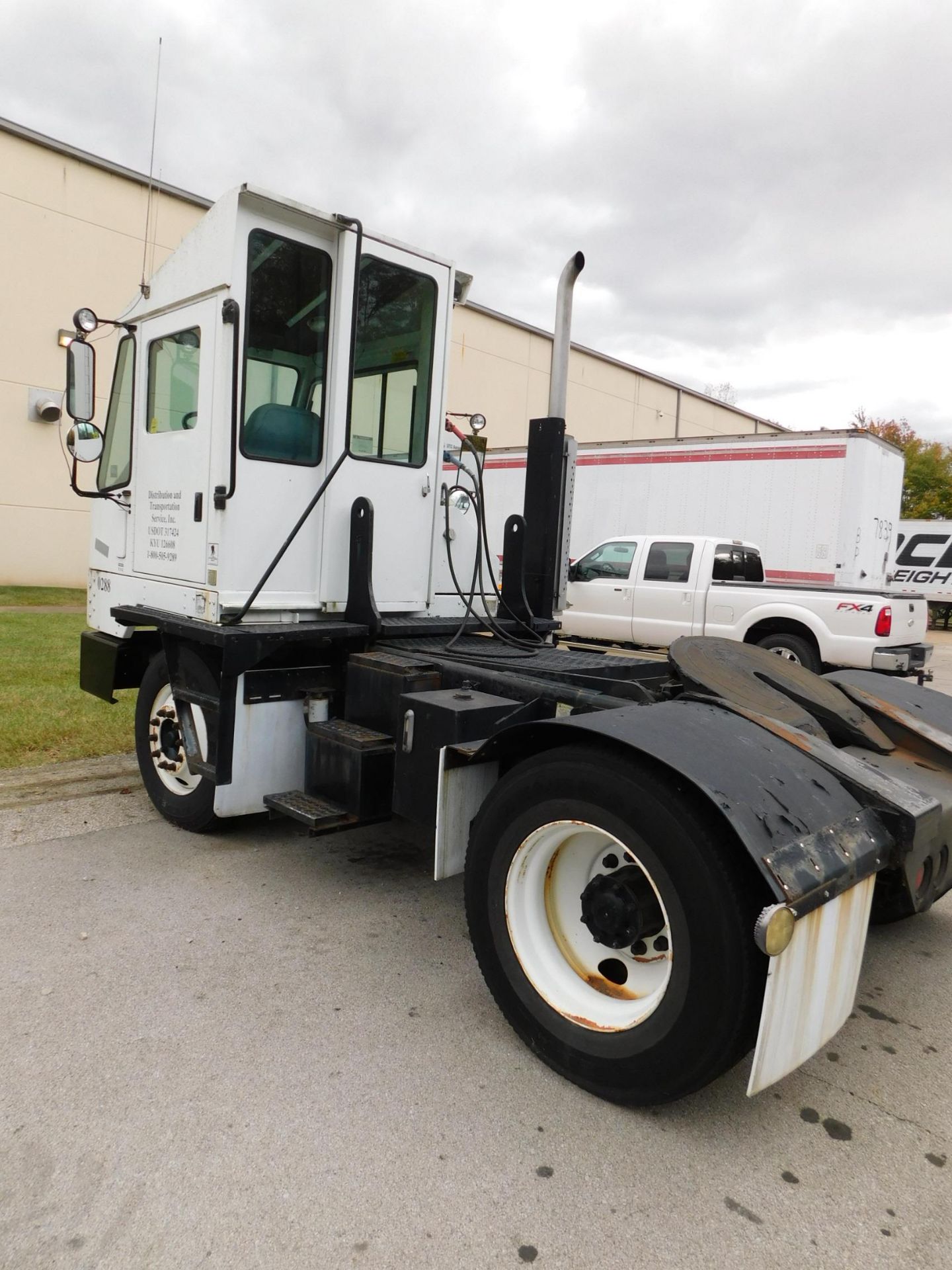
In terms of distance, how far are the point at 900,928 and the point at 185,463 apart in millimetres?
4206

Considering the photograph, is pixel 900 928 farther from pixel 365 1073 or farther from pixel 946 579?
pixel 946 579

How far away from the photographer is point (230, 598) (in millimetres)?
4297

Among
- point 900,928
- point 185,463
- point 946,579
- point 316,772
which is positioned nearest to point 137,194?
point 185,463

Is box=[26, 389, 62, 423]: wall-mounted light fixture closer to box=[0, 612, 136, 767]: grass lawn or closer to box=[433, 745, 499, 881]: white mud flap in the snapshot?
box=[0, 612, 136, 767]: grass lawn

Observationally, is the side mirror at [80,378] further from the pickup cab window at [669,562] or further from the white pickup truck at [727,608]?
the pickup cab window at [669,562]

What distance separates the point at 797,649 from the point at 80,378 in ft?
29.1

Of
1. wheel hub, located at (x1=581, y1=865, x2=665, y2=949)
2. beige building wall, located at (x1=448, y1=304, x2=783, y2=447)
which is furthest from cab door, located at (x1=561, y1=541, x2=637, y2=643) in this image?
wheel hub, located at (x1=581, y1=865, x2=665, y2=949)

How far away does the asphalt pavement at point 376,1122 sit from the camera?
2082 mm

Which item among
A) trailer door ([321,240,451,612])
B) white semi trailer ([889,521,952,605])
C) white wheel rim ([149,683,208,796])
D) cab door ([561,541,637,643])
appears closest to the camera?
trailer door ([321,240,451,612])

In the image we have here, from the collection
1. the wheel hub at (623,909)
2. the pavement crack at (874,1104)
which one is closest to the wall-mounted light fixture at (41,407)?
the wheel hub at (623,909)

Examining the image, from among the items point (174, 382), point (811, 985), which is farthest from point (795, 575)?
point (811, 985)

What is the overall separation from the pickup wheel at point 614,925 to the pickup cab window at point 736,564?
31.2 ft

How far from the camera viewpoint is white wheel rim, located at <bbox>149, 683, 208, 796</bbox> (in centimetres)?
483

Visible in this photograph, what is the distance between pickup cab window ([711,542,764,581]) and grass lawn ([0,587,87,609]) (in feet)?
33.6
